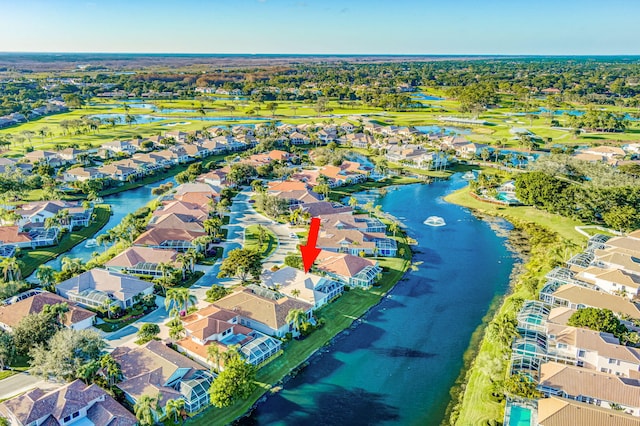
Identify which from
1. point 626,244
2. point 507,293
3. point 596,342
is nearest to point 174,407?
point 596,342

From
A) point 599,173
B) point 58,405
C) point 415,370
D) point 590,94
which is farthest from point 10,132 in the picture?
point 590,94

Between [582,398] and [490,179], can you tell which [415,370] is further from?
[490,179]

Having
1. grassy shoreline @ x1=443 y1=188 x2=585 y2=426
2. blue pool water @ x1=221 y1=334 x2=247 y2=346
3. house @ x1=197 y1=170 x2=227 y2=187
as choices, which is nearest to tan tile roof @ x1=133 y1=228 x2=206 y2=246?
blue pool water @ x1=221 y1=334 x2=247 y2=346

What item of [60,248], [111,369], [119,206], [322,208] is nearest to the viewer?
[111,369]

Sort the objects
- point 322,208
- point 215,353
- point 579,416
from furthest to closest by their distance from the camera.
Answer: point 322,208 < point 215,353 < point 579,416

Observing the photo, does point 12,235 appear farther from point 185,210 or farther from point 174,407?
point 174,407

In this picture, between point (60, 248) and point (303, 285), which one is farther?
point (60, 248)

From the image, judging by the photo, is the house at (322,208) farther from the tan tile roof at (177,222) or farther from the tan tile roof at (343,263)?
the tan tile roof at (177,222)
